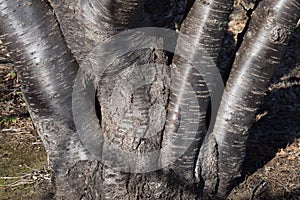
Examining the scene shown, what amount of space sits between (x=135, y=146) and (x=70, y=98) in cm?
52

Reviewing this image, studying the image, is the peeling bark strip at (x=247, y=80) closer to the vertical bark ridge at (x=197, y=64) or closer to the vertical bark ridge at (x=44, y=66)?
the vertical bark ridge at (x=197, y=64)

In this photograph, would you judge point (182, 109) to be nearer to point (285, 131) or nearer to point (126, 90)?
point (126, 90)

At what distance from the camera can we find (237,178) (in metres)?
4.06

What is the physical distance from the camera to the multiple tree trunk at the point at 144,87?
323 cm

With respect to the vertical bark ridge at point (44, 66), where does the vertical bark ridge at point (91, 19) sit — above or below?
above

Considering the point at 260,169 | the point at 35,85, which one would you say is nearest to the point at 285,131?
the point at 260,169

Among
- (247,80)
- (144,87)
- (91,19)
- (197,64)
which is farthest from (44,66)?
(247,80)

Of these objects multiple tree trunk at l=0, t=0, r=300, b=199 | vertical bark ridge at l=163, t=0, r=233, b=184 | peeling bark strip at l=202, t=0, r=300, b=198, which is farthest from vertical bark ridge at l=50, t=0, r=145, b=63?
peeling bark strip at l=202, t=0, r=300, b=198

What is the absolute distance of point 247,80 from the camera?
351 cm

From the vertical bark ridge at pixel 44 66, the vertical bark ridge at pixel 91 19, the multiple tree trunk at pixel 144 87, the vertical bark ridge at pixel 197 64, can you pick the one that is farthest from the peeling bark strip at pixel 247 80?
the vertical bark ridge at pixel 44 66

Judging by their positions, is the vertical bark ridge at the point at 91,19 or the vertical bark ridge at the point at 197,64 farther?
the vertical bark ridge at the point at 197,64

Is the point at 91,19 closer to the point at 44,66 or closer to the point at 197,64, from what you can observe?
the point at 44,66

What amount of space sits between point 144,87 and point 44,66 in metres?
0.63

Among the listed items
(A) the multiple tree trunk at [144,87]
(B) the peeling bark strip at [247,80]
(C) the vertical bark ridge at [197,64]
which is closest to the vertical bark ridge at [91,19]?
(A) the multiple tree trunk at [144,87]
